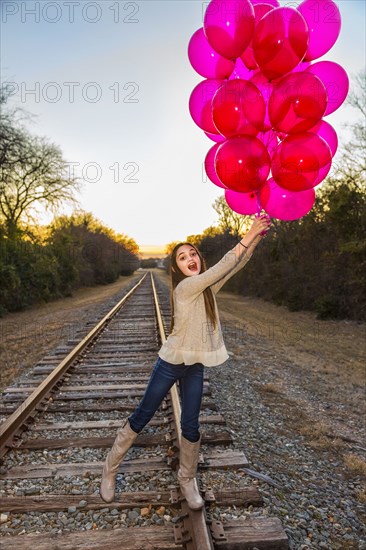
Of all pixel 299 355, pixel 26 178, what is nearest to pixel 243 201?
pixel 299 355

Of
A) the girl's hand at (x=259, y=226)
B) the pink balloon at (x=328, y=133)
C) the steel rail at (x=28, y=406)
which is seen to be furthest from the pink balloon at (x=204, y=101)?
the steel rail at (x=28, y=406)

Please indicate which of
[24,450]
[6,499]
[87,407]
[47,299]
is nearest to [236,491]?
[6,499]

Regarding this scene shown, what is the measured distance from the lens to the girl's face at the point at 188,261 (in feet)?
8.46

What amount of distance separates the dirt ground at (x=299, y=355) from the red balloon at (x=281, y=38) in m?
4.02

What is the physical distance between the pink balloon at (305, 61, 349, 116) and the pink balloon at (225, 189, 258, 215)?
856 mm

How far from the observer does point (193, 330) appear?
2562 millimetres

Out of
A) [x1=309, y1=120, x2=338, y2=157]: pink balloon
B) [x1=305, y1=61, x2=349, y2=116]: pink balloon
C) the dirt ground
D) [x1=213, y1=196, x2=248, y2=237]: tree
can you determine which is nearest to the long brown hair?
[x1=309, y1=120, x2=338, y2=157]: pink balloon

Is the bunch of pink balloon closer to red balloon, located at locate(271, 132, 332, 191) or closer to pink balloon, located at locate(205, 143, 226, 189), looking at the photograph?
red balloon, located at locate(271, 132, 332, 191)

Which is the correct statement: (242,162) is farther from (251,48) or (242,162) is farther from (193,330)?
(193,330)

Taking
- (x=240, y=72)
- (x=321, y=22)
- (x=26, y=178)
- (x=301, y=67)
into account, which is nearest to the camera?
(x=321, y=22)

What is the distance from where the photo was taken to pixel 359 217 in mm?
13398

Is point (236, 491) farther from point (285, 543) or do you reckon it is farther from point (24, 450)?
point (24, 450)

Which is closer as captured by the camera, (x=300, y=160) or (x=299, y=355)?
(x=300, y=160)

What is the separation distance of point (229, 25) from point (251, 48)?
27cm
